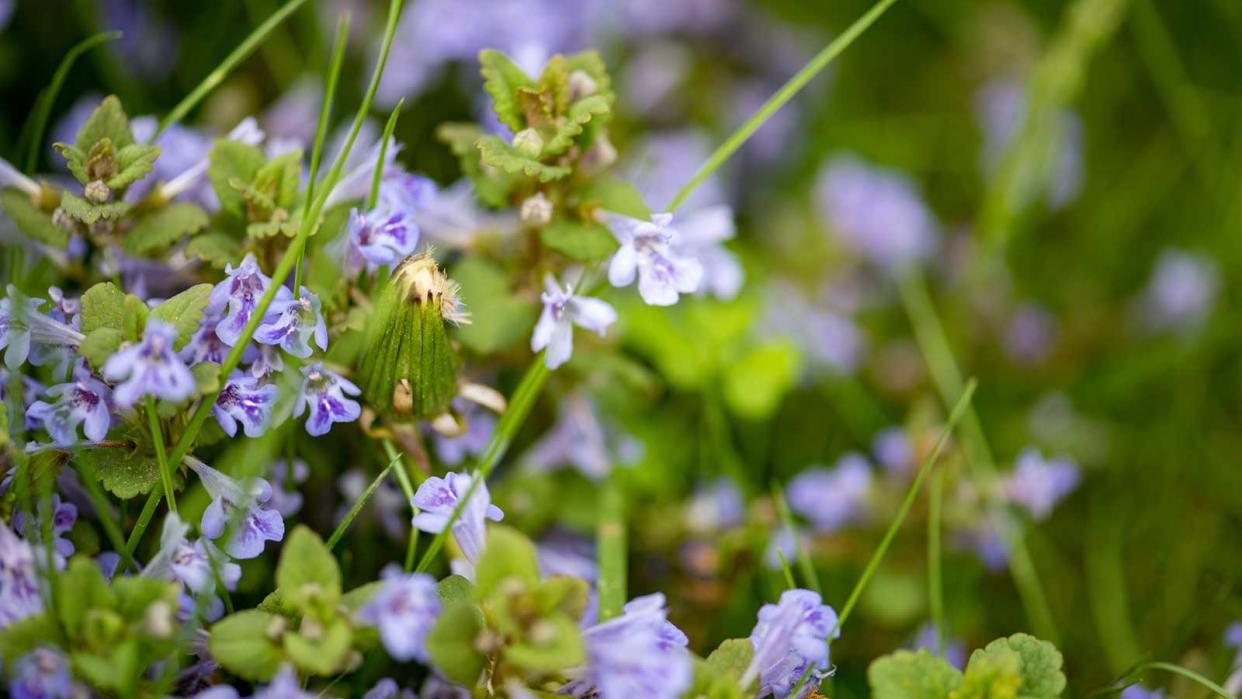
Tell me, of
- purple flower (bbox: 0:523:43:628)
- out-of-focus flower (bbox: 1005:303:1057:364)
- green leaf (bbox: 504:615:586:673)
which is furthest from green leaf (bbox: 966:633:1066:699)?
out-of-focus flower (bbox: 1005:303:1057:364)

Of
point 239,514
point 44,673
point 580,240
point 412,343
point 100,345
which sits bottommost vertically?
point 44,673

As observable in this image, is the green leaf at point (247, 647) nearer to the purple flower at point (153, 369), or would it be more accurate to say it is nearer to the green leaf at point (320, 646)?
the green leaf at point (320, 646)

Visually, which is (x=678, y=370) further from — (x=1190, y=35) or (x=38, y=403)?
(x=1190, y=35)

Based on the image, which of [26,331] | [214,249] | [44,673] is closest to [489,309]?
[214,249]

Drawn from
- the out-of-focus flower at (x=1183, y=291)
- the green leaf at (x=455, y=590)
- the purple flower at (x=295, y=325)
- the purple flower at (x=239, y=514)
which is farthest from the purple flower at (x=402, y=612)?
the out-of-focus flower at (x=1183, y=291)

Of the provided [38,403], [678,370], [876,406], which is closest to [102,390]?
[38,403]

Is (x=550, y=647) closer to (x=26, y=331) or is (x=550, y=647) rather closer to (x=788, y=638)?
(x=788, y=638)
